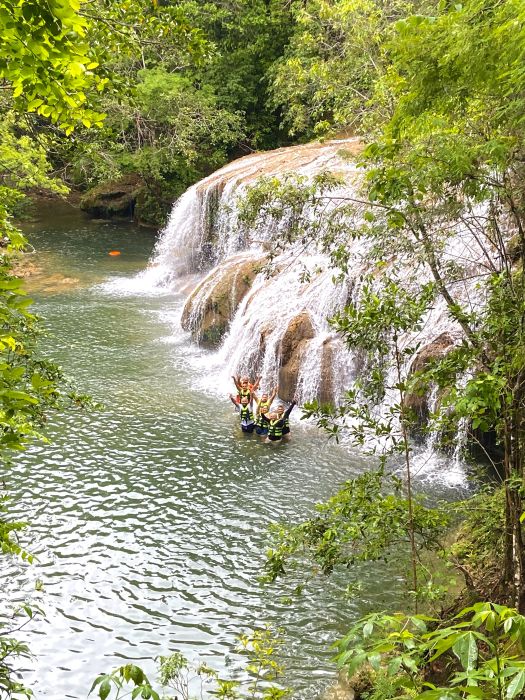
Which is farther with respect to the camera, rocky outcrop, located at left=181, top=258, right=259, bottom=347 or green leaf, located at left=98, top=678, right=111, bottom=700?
rocky outcrop, located at left=181, top=258, right=259, bottom=347

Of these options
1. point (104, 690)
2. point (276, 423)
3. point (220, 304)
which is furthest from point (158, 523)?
point (220, 304)

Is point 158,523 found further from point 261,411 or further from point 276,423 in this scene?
point 261,411

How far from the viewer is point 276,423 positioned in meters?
11.9

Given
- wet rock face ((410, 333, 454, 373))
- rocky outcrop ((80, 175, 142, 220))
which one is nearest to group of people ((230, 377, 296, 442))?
wet rock face ((410, 333, 454, 373))

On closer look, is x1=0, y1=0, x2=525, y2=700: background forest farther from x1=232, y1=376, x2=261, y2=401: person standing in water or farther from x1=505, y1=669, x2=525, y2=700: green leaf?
x1=232, y1=376, x2=261, y2=401: person standing in water

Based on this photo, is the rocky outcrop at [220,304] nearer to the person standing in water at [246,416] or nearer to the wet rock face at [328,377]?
the wet rock face at [328,377]

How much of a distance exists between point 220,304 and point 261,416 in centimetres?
564

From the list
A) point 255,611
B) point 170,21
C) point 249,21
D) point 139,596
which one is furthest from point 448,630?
point 249,21

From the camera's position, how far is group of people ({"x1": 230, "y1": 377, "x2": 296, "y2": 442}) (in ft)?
39.2

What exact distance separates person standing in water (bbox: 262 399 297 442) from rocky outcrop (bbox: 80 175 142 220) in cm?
2266

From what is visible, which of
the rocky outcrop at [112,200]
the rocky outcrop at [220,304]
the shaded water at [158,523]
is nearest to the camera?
the shaded water at [158,523]

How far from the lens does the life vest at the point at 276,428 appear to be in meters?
11.9

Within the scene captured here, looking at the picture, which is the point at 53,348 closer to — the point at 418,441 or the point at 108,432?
the point at 108,432

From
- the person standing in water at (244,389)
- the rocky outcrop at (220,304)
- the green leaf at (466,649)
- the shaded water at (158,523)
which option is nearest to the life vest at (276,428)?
the shaded water at (158,523)
